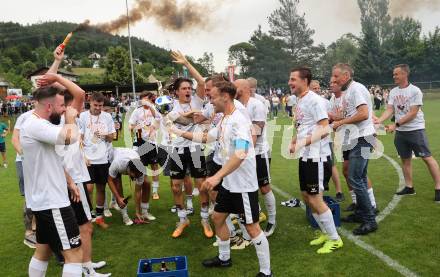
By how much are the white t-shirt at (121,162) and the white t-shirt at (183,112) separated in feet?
2.83

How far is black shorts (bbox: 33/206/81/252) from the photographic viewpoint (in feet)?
13.3

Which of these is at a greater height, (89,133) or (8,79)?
(8,79)

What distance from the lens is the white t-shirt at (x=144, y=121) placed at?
916 cm

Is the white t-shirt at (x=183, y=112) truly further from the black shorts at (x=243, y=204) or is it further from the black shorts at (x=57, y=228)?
the black shorts at (x=57, y=228)

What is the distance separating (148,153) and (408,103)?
17.8 feet

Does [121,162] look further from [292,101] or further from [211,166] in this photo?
[292,101]

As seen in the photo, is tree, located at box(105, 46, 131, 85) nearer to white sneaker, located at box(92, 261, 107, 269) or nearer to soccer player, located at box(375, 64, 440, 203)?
soccer player, located at box(375, 64, 440, 203)

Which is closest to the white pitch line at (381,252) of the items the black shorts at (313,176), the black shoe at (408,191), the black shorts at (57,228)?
the black shoe at (408,191)

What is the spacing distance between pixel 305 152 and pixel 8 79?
89364mm

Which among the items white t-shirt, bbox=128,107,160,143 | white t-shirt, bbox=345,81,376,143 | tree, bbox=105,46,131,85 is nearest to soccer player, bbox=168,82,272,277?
white t-shirt, bbox=345,81,376,143

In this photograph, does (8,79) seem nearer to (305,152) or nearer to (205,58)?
(205,58)

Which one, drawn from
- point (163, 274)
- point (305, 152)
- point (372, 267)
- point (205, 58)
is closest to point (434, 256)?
point (372, 267)

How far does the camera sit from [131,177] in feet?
24.9

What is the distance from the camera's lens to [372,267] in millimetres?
5117
